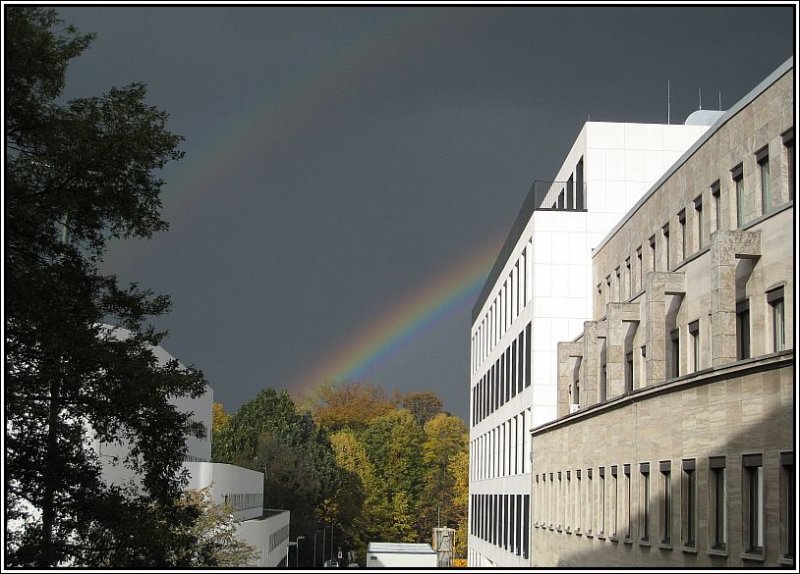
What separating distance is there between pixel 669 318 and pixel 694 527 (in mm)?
7571

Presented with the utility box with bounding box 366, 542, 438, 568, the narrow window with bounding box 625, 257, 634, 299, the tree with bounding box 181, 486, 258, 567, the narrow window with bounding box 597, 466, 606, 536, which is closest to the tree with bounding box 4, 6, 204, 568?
the narrow window with bounding box 597, 466, 606, 536

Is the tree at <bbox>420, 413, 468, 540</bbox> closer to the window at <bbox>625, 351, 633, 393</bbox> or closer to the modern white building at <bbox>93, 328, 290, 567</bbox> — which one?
the modern white building at <bbox>93, 328, 290, 567</bbox>

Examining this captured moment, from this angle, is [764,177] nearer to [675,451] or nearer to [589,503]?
[675,451]

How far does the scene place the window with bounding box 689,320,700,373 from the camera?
31.2 meters

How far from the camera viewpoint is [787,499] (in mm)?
20750

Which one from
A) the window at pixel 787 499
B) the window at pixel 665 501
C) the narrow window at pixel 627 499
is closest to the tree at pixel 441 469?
the narrow window at pixel 627 499

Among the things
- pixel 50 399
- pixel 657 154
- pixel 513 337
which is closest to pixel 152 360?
pixel 50 399

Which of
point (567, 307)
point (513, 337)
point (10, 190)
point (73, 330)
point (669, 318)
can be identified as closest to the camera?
point (10, 190)

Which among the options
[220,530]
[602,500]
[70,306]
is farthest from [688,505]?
[220,530]

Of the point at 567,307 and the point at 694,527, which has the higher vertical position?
the point at 567,307

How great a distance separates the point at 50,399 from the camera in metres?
22.7

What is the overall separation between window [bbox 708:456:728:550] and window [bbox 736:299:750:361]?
9.69ft

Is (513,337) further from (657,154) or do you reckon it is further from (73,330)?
(73,330)

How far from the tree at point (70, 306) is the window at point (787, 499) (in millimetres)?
11878
